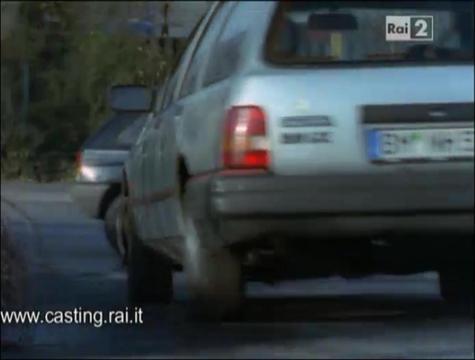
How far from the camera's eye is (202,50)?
24.9 feet

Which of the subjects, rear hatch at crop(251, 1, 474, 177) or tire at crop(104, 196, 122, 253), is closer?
rear hatch at crop(251, 1, 474, 177)

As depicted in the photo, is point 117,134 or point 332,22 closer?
point 332,22

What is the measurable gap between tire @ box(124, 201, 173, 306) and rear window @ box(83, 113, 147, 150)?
394 cm

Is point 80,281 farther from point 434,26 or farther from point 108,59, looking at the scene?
point 108,59

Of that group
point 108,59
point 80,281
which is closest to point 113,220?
point 80,281

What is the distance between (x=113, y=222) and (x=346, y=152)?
21.2 feet

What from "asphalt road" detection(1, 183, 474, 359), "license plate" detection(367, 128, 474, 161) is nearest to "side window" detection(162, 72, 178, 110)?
"asphalt road" detection(1, 183, 474, 359)

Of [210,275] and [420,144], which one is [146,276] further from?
[420,144]

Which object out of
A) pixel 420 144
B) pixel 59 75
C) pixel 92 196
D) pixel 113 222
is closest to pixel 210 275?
pixel 420 144

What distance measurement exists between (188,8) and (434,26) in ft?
63.4

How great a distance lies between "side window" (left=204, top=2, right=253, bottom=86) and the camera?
673cm

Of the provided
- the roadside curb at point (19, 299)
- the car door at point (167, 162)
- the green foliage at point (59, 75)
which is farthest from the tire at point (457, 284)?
the green foliage at point (59, 75)

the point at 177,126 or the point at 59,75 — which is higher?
the point at 177,126

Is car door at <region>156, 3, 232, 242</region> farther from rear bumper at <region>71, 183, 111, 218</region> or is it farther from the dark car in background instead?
rear bumper at <region>71, 183, 111, 218</region>
